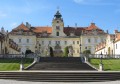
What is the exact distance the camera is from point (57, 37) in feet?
360

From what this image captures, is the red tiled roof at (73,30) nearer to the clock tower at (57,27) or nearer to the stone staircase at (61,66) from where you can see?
the clock tower at (57,27)

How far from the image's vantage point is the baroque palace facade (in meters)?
105

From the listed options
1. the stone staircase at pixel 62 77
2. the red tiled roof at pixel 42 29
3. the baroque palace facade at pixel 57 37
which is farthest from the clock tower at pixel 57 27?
the stone staircase at pixel 62 77

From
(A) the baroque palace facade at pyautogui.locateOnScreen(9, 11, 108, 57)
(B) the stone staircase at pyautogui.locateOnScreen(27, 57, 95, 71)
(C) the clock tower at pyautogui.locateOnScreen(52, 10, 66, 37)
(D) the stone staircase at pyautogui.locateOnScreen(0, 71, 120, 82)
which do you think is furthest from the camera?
(C) the clock tower at pyautogui.locateOnScreen(52, 10, 66, 37)

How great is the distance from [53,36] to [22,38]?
1077 centimetres

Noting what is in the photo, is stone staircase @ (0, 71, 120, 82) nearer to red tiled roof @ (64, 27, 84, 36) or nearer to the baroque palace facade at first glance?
the baroque palace facade

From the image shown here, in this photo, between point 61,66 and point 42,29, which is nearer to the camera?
point 61,66

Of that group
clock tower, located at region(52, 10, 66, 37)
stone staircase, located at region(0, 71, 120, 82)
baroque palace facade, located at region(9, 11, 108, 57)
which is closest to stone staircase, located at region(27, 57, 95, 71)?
stone staircase, located at region(0, 71, 120, 82)

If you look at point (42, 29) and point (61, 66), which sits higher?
point (42, 29)

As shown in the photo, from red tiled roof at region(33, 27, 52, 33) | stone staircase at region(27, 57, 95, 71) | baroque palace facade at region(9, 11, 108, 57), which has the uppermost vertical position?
red tiled roof at region(33, 27, 52, 33)

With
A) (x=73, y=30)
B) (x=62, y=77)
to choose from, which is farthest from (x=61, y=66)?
(x=73, y=30)

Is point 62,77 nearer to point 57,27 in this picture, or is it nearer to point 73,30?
point 57,27

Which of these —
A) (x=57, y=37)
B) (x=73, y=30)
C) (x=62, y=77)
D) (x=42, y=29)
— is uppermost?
(x=42, y=29)

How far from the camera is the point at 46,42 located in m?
109
